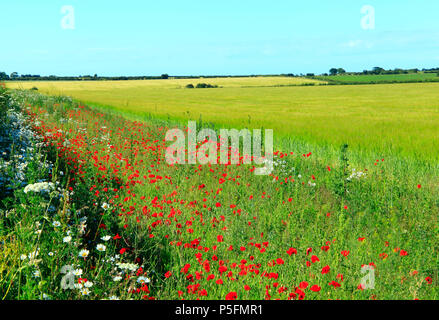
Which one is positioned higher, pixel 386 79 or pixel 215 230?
pixel 386 79

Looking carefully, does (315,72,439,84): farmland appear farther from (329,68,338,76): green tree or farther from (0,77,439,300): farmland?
(0,77,439,300): farmland

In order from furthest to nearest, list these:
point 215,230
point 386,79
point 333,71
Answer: point 333,71 → point 386,79 → point 215,230

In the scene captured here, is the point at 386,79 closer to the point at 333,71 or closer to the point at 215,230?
the point at 333,71

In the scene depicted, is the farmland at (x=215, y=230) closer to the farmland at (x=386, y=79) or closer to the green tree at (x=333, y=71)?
the farmland at (x=386, y=79)

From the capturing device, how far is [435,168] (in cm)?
822

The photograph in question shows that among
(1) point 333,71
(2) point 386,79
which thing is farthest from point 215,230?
(1) point 333,71

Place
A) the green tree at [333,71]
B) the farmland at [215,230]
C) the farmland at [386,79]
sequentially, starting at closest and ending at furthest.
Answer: the farmland at [215,230] < the farmland at [386,79] < the green tree at [333,71]

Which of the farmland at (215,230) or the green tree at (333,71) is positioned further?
the green tree at (333,71)

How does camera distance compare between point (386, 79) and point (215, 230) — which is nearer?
point (215, 230)

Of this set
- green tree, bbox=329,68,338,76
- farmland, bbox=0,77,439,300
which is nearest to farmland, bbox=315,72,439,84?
green tree, bbox=329,68,338,76

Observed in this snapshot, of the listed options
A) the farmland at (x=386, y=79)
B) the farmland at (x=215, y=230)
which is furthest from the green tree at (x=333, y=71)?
the farmland at (x=215, y=230)
